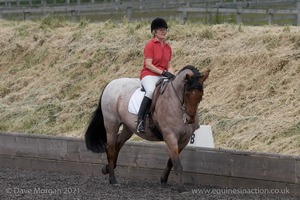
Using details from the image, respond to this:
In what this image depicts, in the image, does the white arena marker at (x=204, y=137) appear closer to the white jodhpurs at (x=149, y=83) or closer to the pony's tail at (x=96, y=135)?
the white jodhpurs at (x=149, y=83)

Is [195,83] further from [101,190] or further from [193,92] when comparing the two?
[101,190]

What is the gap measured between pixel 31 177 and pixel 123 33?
26.0 ft

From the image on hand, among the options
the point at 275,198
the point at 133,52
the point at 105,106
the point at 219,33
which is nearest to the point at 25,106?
the point at 133,52

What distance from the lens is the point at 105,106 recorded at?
12438 millimetres

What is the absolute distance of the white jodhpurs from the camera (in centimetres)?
1163

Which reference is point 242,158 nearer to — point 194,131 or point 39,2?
point 194,131

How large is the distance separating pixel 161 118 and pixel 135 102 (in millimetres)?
610

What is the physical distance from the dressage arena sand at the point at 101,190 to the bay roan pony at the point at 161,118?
0.91 ft

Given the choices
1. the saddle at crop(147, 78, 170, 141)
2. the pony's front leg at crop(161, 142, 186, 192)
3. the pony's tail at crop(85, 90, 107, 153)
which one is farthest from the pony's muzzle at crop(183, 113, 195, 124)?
the pony's tail at crop(85, 90, 107, 153)

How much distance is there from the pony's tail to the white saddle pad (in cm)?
96

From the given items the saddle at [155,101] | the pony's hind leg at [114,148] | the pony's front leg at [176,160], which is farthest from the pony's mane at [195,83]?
the pony's hind leg at [114,148]

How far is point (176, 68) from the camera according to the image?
55.7ft

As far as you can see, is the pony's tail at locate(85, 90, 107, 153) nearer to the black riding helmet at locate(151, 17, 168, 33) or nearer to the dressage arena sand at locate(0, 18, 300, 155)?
the black riding helmet at locate(151, 17, 168, 33)

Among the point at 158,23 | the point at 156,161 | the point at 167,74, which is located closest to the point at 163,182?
the point at 156,161
